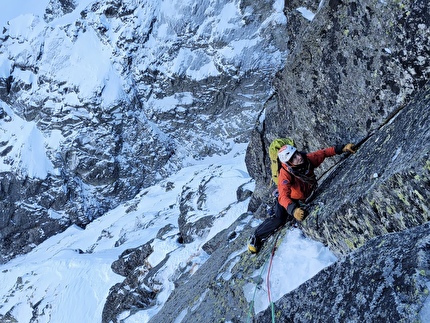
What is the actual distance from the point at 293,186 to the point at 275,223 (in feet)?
3.53

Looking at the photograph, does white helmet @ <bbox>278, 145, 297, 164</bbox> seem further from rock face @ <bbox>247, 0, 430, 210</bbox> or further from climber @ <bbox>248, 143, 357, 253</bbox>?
rock face @ <bbox>247, 0, 430, 210</bbox>

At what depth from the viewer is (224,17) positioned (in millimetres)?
108250

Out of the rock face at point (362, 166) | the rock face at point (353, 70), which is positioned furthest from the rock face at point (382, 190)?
the rock face at point (353, 70)

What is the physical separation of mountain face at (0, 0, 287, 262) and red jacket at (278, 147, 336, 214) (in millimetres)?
95441

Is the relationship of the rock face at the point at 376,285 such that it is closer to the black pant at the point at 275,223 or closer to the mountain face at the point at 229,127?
the mountain face at the point at 229,127

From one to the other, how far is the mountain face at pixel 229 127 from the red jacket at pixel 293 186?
14.5 inches

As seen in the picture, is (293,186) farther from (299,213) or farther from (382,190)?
(382,190)

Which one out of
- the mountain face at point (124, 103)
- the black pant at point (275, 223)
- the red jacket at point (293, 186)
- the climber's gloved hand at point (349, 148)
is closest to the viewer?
the red jacket at point (293, 186)

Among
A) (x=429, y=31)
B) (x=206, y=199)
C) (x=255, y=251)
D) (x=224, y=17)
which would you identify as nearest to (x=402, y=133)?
(x=429, y=31)

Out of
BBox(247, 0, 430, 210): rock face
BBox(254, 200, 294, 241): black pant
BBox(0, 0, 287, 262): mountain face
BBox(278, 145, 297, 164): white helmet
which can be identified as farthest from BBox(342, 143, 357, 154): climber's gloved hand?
BBox(0, 0, 287, 262): mountain face

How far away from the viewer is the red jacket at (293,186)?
22.2ft

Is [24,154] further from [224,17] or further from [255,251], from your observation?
[255,251]

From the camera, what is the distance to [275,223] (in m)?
7.63

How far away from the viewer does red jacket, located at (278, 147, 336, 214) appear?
6.78 meters
